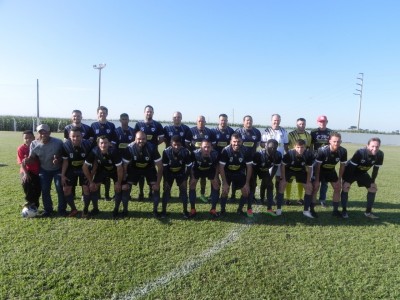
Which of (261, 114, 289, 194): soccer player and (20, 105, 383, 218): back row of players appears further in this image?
(261, 114, 289, 194): soccer player

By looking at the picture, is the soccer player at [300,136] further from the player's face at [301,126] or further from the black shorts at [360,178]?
the black shorts at [360,178]

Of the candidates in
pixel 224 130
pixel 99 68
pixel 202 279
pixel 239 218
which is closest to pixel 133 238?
pixel 202 279

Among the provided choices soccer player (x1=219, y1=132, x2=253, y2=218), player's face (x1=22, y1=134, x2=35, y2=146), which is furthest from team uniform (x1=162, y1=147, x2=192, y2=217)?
player's face (x1=22, y1=134, x2=35, y2=146)

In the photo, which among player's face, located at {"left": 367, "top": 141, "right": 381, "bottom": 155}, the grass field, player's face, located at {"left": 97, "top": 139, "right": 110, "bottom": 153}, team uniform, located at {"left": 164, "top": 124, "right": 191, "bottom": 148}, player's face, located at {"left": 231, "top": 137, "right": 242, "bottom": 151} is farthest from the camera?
team uniform, located at {"left": 164, "top": 124, "right": 191, "bottom": 148}

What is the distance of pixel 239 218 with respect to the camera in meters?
5.68

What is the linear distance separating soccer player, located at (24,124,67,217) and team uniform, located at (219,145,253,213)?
3.23 m

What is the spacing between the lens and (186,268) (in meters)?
3.72

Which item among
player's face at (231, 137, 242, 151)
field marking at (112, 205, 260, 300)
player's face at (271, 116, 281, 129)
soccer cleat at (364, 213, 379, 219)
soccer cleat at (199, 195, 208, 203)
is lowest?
field marking at (112, 205, 260, 300)

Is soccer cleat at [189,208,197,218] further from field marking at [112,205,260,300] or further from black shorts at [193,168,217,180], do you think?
field marking at [112,205,260,300]

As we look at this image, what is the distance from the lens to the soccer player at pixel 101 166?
5.39 metres

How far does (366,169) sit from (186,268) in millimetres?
4567

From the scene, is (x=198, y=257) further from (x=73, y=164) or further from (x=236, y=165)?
(x=73, y=164)

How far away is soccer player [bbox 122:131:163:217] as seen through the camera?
551 cm

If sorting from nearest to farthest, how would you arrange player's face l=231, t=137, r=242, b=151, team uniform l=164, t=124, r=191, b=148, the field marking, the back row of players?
the field marking < the back row of players < player's face l=231, t=137, r=242, b=151 < team uniform l=164, t=124, r=191, b=148
